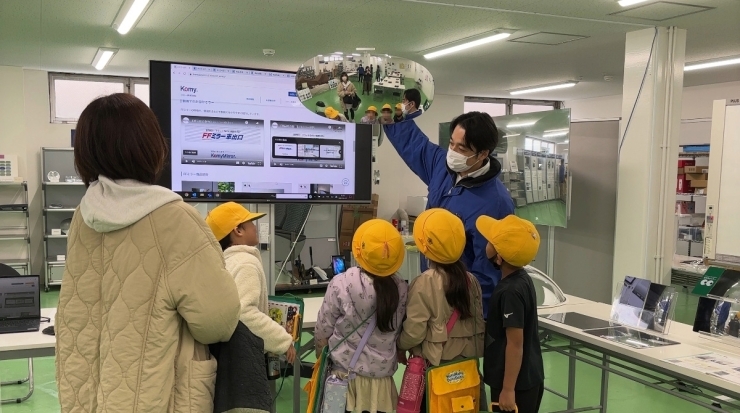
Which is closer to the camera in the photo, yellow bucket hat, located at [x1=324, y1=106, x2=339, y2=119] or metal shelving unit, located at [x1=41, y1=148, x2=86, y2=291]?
yellow bucket hat, located at [x1=324, y1=106, x2=339, y2=119]

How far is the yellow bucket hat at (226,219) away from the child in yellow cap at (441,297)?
718 mm

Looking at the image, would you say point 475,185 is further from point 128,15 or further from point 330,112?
point 128,15

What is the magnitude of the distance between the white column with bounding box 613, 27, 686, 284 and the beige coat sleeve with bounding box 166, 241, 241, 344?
438 centimetres

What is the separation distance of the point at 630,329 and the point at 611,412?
129cm

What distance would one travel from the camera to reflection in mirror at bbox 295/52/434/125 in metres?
2.01

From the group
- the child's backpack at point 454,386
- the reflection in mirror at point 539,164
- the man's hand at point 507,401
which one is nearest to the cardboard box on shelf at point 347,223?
the reflection in mirror at point 539,164

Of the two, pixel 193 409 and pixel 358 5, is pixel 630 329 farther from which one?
pixel 358 5

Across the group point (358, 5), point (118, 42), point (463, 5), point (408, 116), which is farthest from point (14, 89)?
point (408, 116)

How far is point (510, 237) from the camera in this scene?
2285 millimetres

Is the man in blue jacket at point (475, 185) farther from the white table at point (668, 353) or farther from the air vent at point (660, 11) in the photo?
the air vent at point (660, 11)

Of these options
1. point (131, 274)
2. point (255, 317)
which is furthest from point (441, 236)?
point (131, 274)

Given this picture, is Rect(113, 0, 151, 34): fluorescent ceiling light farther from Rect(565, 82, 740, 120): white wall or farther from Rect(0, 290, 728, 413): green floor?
Rect(565, 82, 740, 120): white wall

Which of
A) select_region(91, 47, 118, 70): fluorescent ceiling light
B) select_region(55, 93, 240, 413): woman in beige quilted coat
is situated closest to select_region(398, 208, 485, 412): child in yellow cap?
select_region(55, 93, 240, 413): woman in beige quilted coat

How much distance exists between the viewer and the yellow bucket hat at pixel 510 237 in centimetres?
229
